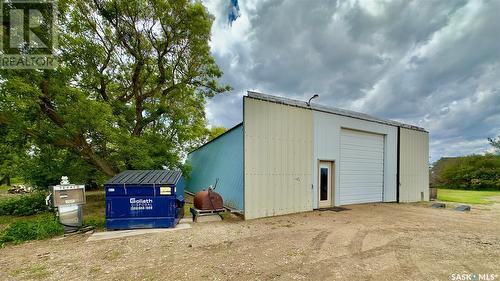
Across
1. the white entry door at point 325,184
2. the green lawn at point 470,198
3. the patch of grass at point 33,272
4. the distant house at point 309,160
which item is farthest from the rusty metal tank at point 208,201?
the green lawn at point 470,198

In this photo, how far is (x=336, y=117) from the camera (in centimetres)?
913

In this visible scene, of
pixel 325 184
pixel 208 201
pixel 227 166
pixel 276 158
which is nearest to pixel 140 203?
pixel 208 201

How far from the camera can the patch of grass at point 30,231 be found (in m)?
4.83

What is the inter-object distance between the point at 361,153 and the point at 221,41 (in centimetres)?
884

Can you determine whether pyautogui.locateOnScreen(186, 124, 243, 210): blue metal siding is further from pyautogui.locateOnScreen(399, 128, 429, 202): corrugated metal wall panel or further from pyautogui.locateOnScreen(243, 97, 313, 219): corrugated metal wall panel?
pyautogui.locateOnScreen(399, 128, 429, 202): corrugated metal wall panel

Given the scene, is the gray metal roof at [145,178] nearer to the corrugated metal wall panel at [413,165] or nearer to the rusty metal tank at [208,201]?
the rusty metal tank at [208,201]

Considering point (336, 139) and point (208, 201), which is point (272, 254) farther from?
point (336, 139)

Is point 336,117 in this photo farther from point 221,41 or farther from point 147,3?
point 147,3

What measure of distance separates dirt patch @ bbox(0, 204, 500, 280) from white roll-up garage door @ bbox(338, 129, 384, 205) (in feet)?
10.9

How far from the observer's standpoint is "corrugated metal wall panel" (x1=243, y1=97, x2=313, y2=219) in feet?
23.1

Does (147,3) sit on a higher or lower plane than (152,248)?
higher

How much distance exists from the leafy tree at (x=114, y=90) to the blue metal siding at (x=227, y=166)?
198cm

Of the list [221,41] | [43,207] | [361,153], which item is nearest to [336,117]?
[361,153]

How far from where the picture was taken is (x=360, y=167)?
980cm
